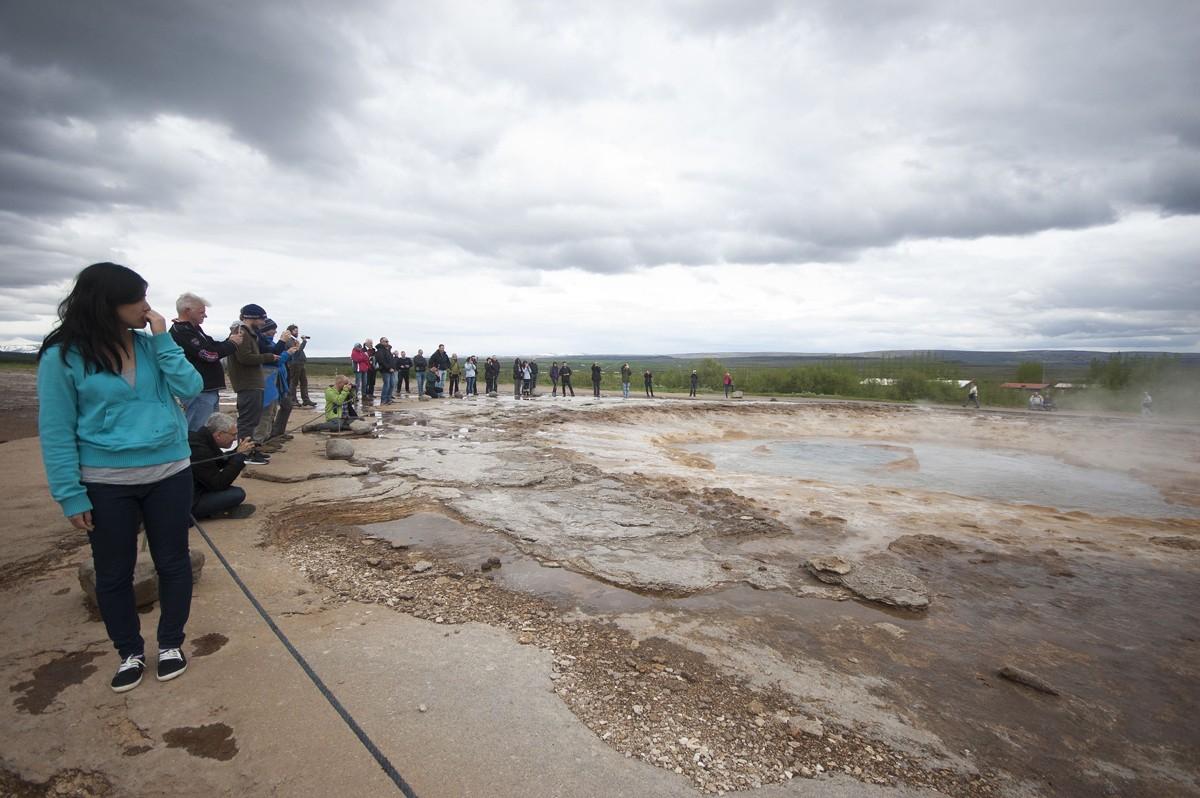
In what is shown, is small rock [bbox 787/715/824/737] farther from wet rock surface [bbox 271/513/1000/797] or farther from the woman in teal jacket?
the woman in teal jacket

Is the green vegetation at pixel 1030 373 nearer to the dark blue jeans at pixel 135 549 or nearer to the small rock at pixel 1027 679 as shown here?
the small rock at pixel 1027 679

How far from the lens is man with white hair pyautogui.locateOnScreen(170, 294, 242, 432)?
14.3 ft

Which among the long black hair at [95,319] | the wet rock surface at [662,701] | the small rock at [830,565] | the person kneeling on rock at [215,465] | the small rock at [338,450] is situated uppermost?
the long black hair at [95,319]

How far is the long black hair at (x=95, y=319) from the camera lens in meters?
2.22

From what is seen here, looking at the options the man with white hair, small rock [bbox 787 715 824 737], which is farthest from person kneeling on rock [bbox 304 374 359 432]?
small rock [bbox 787 715 824 737]

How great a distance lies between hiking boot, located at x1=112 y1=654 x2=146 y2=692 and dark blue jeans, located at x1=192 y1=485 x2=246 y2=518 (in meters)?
2.54

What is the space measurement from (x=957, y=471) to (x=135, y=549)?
46.9 ft

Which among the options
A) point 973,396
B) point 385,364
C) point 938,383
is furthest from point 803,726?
point 938,383

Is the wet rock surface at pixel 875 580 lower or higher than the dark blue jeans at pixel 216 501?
lower

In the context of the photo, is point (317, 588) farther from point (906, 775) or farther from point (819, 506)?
point (819, 506)

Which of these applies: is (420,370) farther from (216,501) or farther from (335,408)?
(216,501)

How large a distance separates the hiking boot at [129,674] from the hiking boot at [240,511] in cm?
266

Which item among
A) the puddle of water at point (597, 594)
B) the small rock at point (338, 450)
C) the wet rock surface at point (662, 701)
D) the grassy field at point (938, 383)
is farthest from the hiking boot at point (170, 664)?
the grassy field at point (938, 383)

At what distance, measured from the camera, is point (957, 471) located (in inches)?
487
